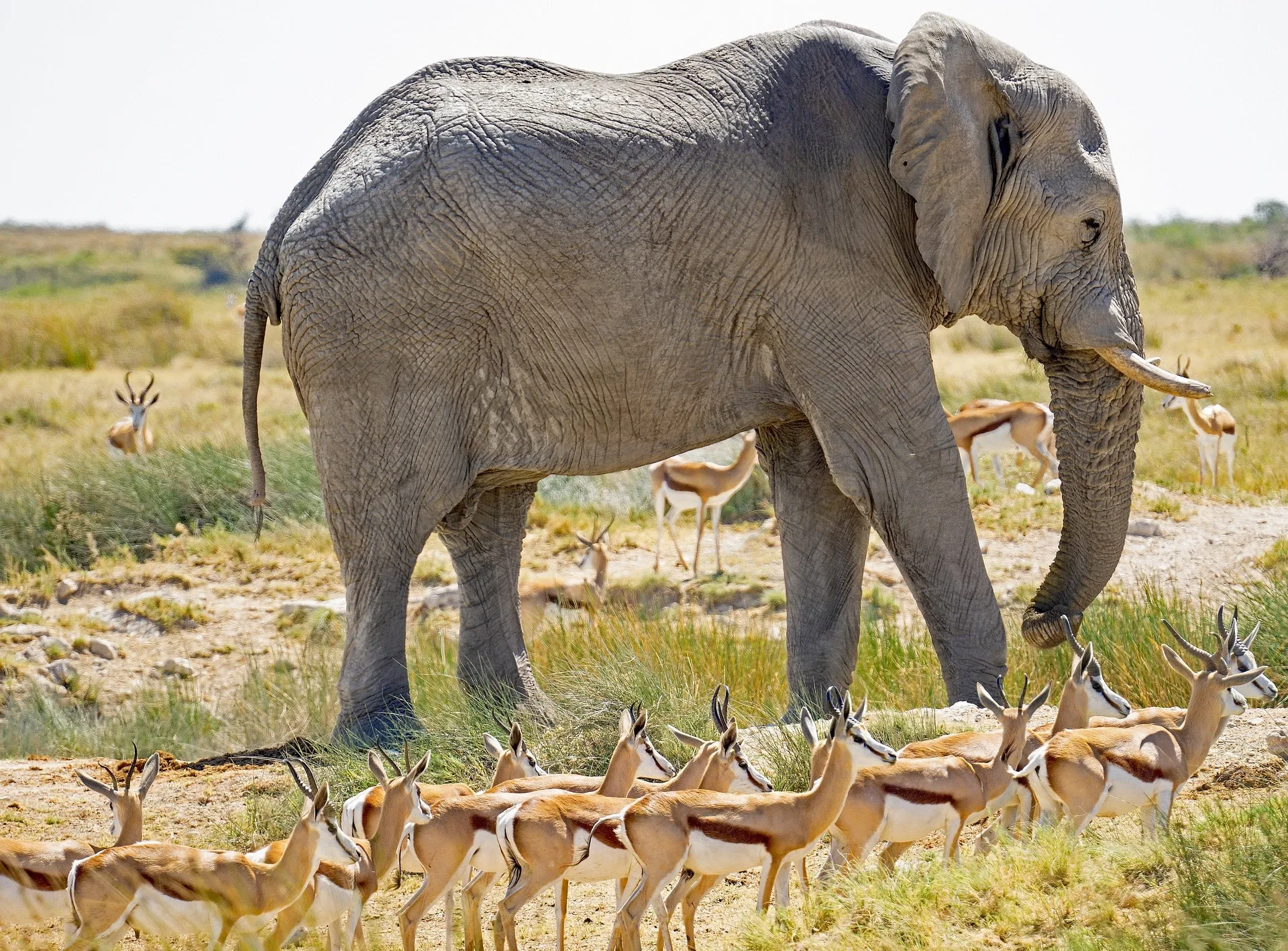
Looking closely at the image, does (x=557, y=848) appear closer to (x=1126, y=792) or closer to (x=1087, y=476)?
(x=1126, y=792)

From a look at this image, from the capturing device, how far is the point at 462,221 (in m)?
7.25

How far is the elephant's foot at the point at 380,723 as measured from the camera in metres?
7.60

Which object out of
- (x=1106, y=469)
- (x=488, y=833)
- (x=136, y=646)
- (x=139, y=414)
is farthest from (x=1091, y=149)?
(x=139, y=414)

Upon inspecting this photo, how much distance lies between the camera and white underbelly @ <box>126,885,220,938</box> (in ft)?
17.1

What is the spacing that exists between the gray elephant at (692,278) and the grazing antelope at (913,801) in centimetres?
173

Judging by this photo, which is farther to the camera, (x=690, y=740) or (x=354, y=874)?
(x=690, y=740)

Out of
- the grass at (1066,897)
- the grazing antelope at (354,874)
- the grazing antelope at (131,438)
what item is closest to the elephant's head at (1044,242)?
the grass at (1066,897)

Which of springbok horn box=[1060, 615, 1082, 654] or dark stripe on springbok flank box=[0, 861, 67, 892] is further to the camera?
springbok horn box=[1060, 615, 1082, 654]

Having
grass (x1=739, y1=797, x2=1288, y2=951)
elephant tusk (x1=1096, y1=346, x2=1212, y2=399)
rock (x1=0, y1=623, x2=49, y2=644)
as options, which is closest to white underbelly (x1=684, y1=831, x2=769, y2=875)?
grass (x1=739, y1=797, x2=1288, y2=951)

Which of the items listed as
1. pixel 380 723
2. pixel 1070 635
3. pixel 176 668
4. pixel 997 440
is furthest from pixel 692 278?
pixel 997 440

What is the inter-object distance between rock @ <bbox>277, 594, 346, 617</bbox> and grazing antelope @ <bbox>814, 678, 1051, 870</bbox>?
756 cm

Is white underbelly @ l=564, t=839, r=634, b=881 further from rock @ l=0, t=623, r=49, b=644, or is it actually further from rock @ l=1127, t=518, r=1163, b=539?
rock @ l=1127, t=518, r=1163, b=539

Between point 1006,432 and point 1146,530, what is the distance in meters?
2.74

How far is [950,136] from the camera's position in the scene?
722cm
